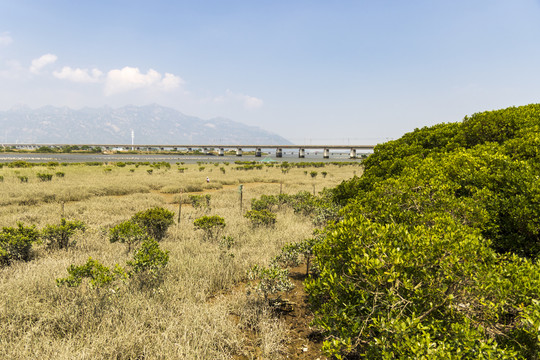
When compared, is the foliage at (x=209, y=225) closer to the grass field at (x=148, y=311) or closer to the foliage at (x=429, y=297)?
the grass field at (x=148, y=311)

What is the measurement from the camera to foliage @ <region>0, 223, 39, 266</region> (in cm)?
658

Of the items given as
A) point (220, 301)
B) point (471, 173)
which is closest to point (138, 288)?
point (220, 301)

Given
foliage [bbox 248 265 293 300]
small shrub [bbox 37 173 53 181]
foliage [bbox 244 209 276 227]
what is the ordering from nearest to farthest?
foliage [bbox 248 265 293 300] < foliage [bbox 244 209 276 227] < small shrub [bbox 37 173 53 181]

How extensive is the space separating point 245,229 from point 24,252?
6.64 meters

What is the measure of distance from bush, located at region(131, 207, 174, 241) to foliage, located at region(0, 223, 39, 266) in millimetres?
2837

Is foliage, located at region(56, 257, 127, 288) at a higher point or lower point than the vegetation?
lower

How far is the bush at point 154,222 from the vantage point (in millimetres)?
9102

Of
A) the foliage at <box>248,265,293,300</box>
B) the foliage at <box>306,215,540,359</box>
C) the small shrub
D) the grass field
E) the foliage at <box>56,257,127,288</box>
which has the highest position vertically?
the small shrub

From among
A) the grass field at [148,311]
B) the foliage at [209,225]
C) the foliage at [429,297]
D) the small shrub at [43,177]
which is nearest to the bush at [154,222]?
the grass field at [148,311]

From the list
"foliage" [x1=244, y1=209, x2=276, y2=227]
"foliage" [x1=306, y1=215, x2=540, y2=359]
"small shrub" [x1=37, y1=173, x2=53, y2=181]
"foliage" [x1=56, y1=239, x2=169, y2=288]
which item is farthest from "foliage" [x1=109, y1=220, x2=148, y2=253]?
"small shrub" [x1=37, y1=173, x2=53, y2=181]

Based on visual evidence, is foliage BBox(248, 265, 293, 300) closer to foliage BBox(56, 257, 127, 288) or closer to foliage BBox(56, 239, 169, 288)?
foliage BBox(56, 239, 169, 288)

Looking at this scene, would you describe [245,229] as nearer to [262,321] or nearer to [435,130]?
[262,321]

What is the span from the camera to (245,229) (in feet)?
32.0

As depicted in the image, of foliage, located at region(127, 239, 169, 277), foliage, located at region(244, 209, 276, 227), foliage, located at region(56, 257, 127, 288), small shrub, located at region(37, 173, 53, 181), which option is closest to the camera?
foliage, located at region(56, 257, 127, 288)
